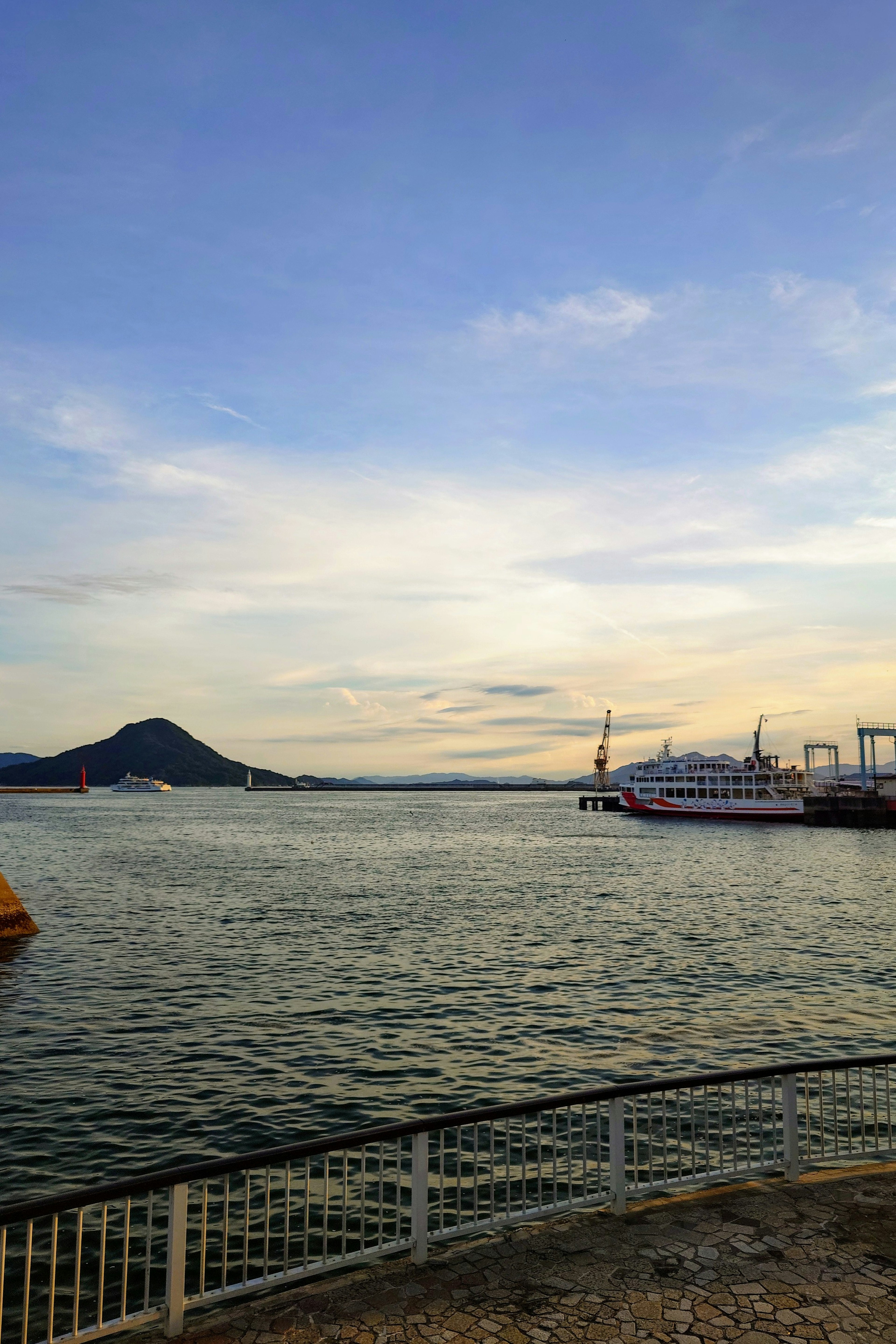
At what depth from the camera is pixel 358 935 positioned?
3278 cm

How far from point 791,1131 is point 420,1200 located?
13.9 ft

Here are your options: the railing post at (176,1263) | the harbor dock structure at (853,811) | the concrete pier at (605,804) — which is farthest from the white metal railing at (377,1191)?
the concrete pier at (605,804)

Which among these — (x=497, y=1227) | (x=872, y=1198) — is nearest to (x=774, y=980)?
(x=872, y=1198)

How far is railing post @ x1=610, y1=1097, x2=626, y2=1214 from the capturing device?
314 inches

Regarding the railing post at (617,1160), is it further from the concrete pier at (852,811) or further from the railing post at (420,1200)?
the concrete pier at (852,811)

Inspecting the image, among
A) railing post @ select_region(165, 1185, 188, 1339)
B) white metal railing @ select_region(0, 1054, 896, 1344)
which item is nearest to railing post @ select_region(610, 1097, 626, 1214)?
white metal railing @ select_region(0, 1054, 896, 1344)

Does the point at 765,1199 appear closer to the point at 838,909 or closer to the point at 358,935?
the point at 358,935

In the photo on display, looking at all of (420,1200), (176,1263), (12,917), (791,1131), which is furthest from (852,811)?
(176,1263)

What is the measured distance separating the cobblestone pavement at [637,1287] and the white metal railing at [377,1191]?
225 millimetres

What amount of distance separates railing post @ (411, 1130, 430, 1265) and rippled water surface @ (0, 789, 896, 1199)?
738 cm

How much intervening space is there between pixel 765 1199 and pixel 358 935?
25888 mm

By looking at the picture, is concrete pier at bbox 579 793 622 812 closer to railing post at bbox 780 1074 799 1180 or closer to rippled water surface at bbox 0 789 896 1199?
rippled water surface at bbox 0 789 896 1199

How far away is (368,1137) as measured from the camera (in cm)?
693

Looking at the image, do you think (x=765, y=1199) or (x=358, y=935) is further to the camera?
(x=358, y=935)
